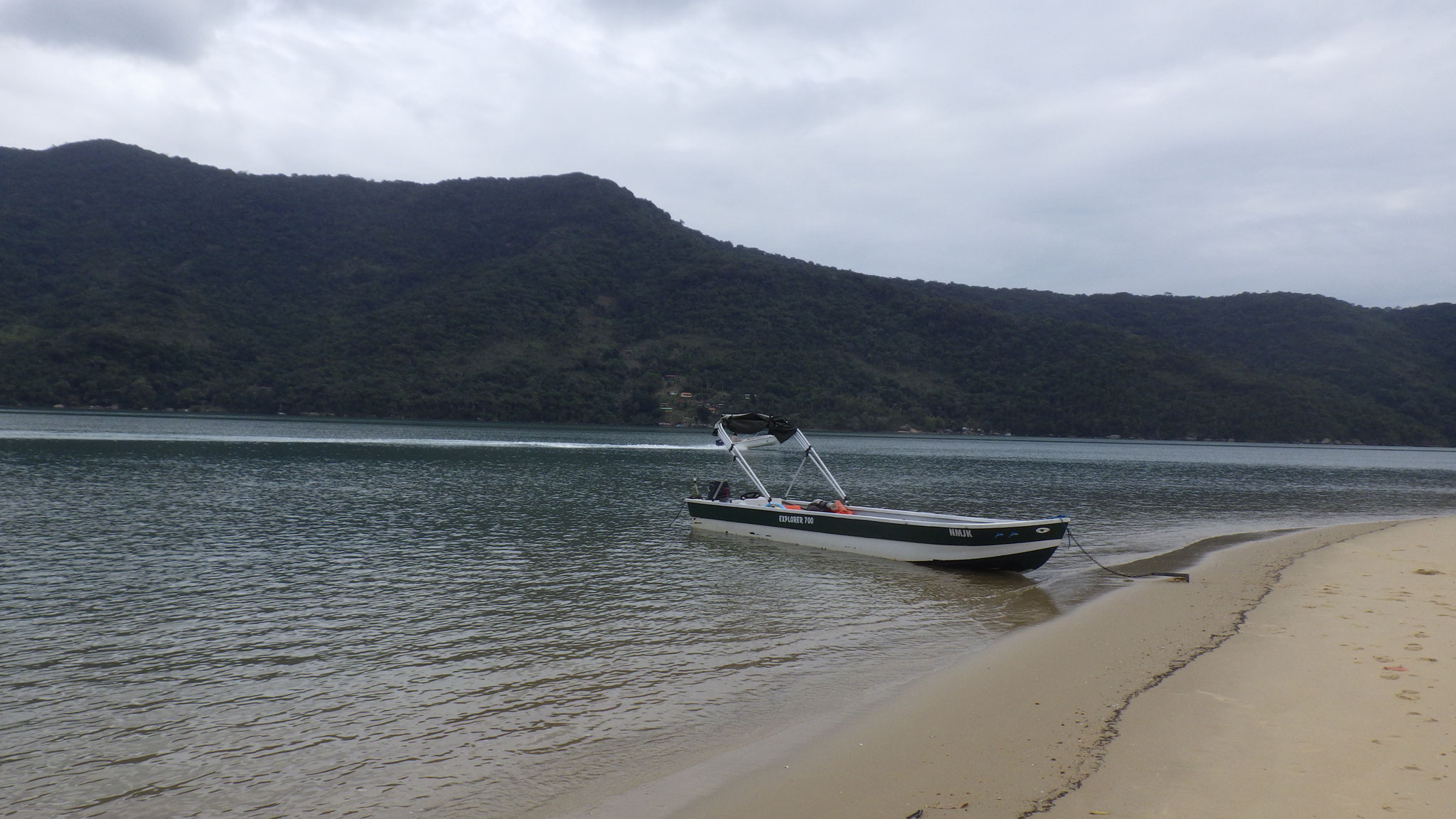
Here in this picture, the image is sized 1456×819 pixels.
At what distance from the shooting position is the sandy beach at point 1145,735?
596 centimetres

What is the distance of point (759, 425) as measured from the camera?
2409 centimetres

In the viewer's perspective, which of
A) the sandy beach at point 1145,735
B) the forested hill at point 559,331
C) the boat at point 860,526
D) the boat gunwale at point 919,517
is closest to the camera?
the sandy beach at point 1145,735

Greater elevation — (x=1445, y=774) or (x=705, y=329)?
(x=705, y=329)

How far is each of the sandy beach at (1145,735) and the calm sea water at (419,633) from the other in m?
0.95

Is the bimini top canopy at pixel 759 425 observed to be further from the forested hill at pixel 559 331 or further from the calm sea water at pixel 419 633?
the forested hill at pixel 559 331

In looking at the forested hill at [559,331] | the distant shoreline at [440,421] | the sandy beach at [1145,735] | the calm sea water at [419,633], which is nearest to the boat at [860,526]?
the calm sea water at [419,633]

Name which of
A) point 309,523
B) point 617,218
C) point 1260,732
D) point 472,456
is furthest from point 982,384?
point 1260,732

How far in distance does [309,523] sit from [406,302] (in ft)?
382

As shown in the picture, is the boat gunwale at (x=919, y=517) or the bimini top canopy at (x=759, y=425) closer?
the boat gunwale at (x=919, y=517)

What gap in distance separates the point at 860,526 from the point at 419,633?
38.1 feet

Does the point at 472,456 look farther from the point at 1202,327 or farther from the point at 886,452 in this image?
the point at 1202,327

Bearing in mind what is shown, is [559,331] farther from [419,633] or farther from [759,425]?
[419,633]

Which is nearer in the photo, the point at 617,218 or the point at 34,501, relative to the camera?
the point at 34,501

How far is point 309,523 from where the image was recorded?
2325 cm
